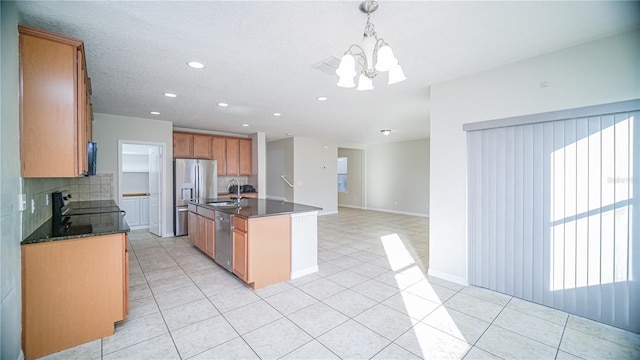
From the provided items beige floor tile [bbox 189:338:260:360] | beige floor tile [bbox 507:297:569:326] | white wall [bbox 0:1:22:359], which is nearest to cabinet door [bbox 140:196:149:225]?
white wall [bbox 0:1:22:359]

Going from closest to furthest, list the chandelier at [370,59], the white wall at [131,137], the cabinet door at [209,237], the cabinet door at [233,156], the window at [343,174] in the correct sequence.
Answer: the chandelier at [370,59]
the cabinet door at [209,237]
the white wall at [131,137]
the cabinet door at [233,156]
the window at [343,174]

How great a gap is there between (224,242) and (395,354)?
2.43 m

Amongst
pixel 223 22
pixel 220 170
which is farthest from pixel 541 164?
pixel 220 170

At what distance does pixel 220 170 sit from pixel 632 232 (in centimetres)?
678

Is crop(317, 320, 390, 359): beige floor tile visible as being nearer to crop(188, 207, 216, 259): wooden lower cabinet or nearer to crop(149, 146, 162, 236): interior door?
crop(188, 207, 216, 259): wooden lower cabinet

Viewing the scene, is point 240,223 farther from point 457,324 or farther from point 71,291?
point 457,324

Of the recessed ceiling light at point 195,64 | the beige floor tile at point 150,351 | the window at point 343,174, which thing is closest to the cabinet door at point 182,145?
the recessed ceiling light at point 195,64

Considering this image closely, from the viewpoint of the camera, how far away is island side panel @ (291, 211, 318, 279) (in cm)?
331

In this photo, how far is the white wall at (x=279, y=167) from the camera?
786 cm

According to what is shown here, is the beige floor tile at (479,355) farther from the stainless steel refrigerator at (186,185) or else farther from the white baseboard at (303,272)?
the stainless steel refrigerator at (186,185)

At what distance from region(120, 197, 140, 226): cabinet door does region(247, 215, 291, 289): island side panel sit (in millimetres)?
4805

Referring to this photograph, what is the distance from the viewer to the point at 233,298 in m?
2.76

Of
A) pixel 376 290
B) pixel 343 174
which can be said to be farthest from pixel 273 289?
pixel 343 174

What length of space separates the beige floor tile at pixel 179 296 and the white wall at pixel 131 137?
303 cm
